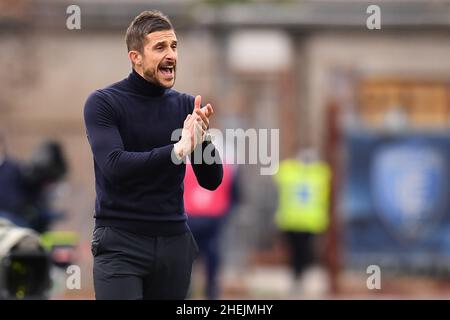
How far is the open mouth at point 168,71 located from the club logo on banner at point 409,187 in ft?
41.2

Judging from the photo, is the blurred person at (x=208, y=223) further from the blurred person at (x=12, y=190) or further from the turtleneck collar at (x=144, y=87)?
the turtleneck collar at (x=144, y=87)

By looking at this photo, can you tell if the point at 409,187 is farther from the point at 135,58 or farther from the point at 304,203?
the point at 135,58

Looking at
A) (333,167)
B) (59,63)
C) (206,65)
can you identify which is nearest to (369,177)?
(333,167)

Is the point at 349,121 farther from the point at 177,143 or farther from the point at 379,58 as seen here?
the point at 177,143

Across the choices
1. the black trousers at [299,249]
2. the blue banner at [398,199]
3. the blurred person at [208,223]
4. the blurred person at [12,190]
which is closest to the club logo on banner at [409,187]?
the blue banner at [398,199]

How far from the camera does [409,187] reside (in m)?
18.7

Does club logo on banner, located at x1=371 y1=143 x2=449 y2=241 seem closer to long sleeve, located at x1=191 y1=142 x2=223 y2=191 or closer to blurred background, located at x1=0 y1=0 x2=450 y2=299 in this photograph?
blurred background, located at x1=0 y1=0 x2=450 y2=299

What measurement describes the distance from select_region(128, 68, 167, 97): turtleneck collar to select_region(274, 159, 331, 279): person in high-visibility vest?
12314 mm

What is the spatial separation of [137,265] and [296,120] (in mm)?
17496

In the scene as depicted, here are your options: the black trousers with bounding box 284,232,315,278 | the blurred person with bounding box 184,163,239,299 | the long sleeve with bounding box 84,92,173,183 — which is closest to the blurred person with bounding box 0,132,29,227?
the blurred person with bounding box 184,163,239,299

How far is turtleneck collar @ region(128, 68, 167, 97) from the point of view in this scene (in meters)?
6.42

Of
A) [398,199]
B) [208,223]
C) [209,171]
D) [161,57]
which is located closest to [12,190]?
[208,223]
